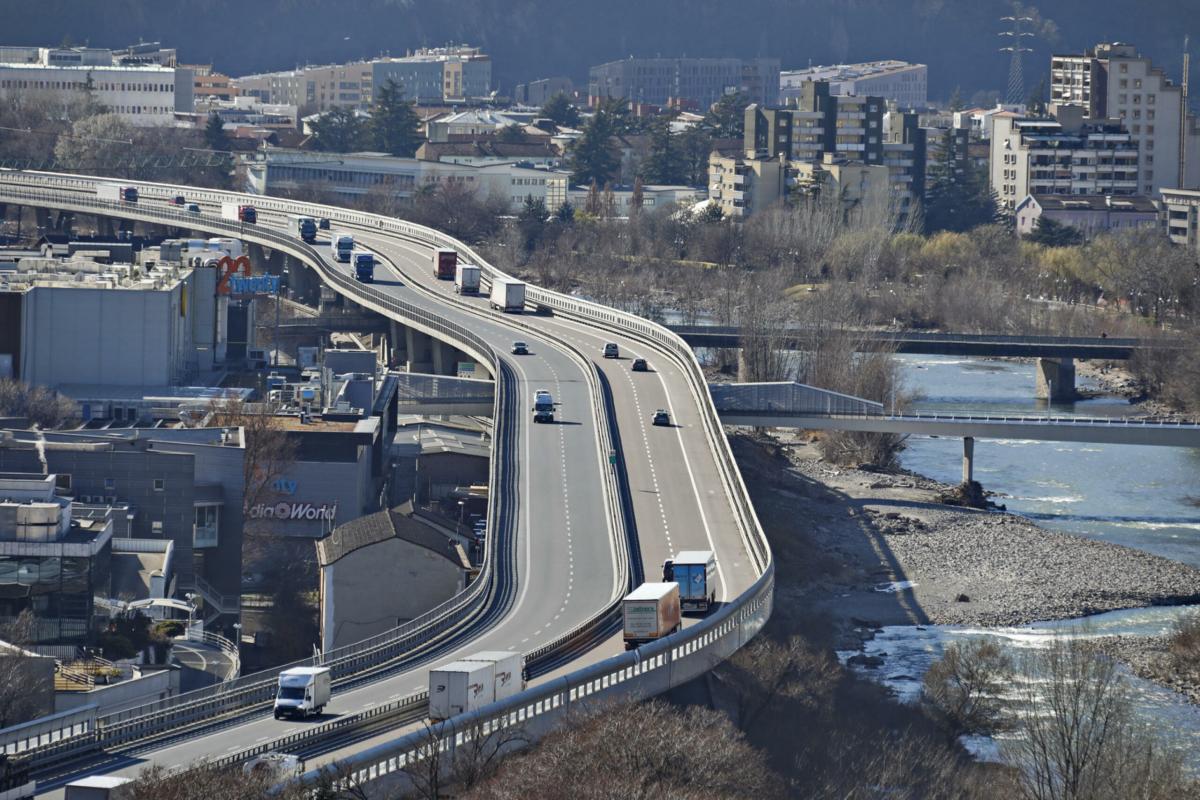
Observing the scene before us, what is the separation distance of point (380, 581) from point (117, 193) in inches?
2194

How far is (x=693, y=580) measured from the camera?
31.1 m

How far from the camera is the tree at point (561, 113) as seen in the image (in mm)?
138875

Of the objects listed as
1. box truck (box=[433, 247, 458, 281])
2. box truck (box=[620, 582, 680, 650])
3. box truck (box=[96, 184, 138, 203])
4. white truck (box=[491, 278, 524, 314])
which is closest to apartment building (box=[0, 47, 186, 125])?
box truck (box=[96, 184, 138, 203])

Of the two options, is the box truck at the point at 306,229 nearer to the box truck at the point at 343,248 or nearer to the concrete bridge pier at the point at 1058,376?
the box truck at the point at 343,248

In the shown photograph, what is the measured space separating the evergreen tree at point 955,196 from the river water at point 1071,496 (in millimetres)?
33615

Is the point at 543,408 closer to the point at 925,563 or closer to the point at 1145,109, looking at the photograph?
the point at 925,563

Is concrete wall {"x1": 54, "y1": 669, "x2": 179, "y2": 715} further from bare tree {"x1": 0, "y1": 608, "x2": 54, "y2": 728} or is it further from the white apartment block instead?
the white apartment block

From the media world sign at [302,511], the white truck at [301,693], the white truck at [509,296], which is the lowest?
the white truck at [301,693]

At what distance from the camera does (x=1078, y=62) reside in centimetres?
11362

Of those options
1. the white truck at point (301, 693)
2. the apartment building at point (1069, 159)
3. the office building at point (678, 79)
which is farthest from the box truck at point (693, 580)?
the office building at point (678, 79)

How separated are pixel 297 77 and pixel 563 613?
14247 centimetres

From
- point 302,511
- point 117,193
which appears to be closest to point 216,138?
point 117,193

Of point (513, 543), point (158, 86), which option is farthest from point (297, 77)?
point (513, 543)

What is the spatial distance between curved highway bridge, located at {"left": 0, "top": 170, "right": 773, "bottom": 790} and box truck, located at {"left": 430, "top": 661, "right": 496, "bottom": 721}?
36 centimetres
